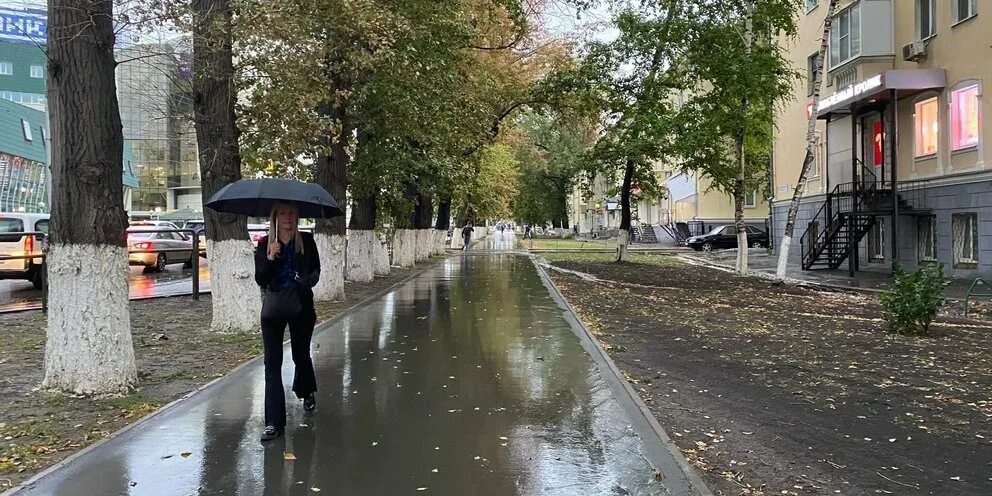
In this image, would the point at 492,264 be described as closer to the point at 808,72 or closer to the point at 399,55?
the point at 808,72

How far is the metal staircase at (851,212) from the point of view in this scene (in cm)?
2208

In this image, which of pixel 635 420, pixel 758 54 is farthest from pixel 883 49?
pixel 635 420

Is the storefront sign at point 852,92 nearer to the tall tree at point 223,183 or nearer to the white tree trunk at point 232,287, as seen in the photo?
the tall tree at point 223,183

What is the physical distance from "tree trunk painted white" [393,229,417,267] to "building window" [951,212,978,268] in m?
17.7

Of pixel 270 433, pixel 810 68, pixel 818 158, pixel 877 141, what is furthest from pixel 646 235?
pixel 270 433

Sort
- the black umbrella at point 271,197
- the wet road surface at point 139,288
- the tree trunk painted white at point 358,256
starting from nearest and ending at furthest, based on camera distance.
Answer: the black umbrella at point 271,197 < the wet road surface at point 139,288 < the tree trunk painted white at point 358,256

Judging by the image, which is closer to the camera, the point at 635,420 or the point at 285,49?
the point at 635,420

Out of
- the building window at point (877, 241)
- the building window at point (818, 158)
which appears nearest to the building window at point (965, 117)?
the building window at point (877, 241)

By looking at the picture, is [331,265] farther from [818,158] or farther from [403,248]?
[818,158]

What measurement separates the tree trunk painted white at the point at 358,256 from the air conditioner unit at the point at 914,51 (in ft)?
54.0

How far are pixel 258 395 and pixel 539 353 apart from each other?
146 inches

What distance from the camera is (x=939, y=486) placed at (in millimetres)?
4867

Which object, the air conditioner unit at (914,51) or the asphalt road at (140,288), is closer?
the asphalt road at (140,288)

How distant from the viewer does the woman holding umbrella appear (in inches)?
229
